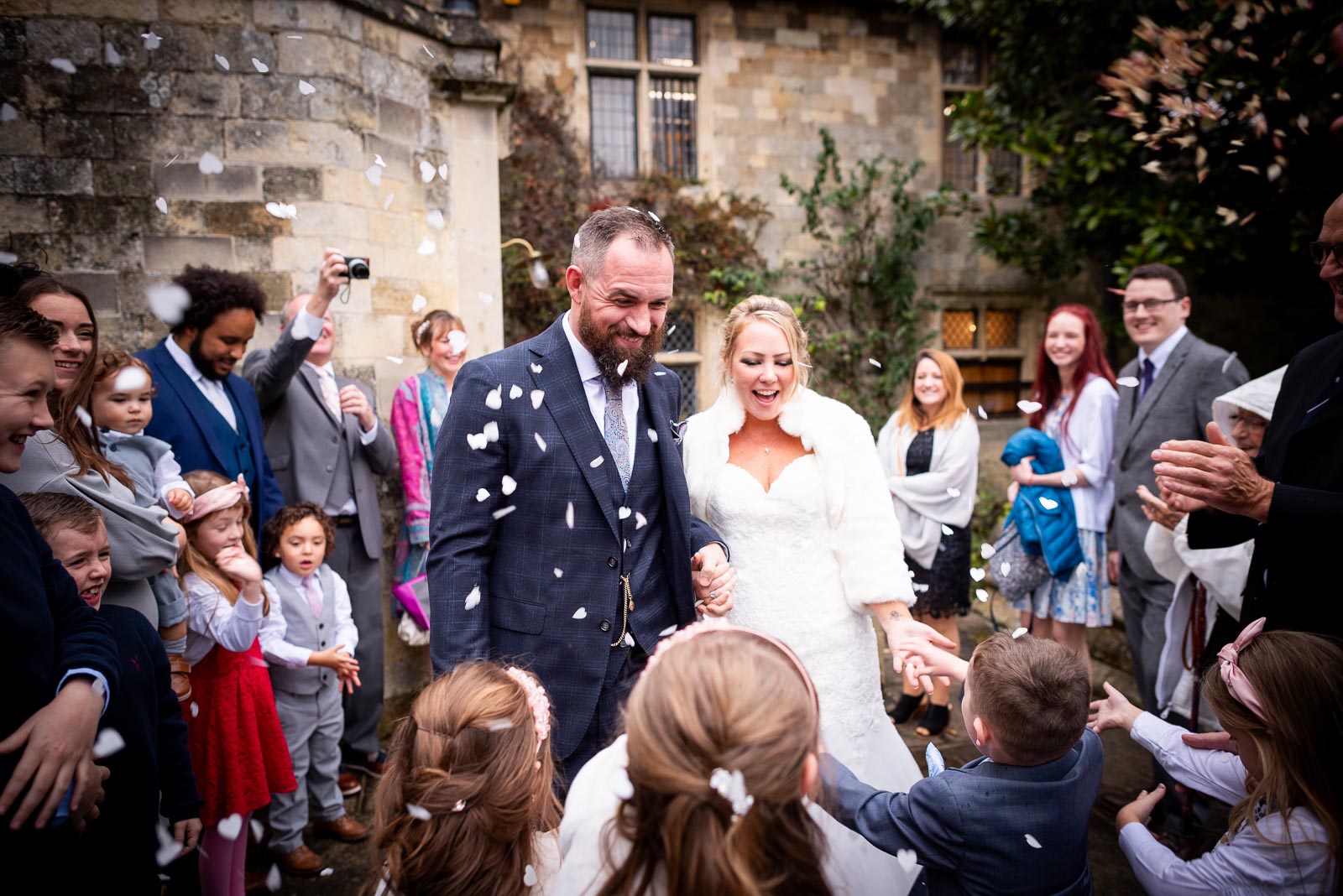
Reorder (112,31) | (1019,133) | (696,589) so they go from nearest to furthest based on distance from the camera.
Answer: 1. (696,589)
2. (112,31)
3. (1019,133)

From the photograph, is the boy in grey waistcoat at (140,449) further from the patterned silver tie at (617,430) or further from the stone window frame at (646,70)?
the stone window frame at (646,70)

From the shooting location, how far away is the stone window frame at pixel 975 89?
927 cm

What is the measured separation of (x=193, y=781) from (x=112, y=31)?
11.5 ft

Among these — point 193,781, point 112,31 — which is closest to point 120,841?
point 193,781

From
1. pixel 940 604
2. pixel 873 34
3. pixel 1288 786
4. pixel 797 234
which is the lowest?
pixel 940 604

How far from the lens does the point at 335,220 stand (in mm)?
4078

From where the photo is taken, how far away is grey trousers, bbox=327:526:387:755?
12.9 feet

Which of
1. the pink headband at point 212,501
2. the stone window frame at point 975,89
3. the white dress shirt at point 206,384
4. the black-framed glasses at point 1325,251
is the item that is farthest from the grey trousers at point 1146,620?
the stone window frame at point 975,89

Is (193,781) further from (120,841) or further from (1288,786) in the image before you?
(1288,786)

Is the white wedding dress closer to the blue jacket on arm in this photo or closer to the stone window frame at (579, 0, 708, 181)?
the blue jacket on arm

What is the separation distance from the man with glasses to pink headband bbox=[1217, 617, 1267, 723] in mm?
300

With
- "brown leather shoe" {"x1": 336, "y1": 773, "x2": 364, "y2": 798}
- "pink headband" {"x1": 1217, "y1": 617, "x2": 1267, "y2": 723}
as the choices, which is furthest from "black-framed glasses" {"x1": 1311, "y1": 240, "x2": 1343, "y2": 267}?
"brown leather shoe" {"x1": 336, "y1": 773, "x2": 364, "y2": 798}

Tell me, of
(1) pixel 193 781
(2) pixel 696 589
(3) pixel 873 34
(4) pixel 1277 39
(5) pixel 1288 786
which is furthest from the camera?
(3) pixel 873 34

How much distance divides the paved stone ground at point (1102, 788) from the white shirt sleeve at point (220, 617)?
1.08 meters
